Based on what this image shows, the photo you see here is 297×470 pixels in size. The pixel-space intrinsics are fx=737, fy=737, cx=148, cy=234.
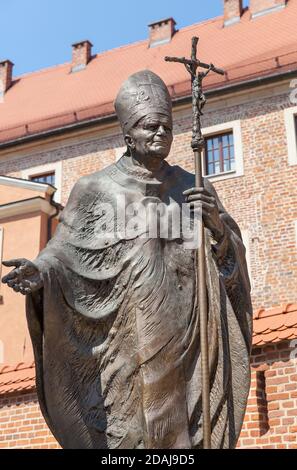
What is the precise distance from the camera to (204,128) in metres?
19.5

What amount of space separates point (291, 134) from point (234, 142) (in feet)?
5.04

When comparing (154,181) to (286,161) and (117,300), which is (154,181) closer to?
(117,300)

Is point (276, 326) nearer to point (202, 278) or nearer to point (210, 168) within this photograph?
point (202, 278)

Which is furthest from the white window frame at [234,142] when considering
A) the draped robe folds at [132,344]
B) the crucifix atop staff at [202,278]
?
the draped robe folds at [132,344]

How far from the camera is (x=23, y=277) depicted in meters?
3.08

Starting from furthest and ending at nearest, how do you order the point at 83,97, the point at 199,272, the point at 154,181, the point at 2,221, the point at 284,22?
1. the point at 83,97
2. the point at 284,22
3. the point at 2,221
4. the point at 154,181
5. the point at 199,272

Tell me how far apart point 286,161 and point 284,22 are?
5367 millimetres

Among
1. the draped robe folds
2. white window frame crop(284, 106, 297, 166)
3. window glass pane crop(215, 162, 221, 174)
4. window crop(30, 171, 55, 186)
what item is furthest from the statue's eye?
window crop(30, 171, 55, 186)

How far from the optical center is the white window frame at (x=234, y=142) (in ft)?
62.1

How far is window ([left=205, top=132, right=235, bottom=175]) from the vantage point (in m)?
19.3

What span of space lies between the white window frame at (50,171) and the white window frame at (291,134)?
22.2 ft

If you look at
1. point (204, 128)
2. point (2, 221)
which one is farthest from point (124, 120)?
point (204, 128)

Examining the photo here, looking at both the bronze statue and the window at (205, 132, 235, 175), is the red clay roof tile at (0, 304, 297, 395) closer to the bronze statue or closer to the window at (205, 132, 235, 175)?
the bronze statue

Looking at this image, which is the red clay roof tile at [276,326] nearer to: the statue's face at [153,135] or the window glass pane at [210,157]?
the statue's face at [153,135]
